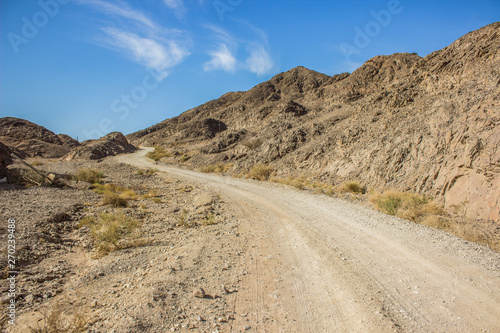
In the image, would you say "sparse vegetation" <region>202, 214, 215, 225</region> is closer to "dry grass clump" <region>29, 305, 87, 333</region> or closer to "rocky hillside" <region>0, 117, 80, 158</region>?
"dry grass clump" <region>29, 305, 87, 333</region>

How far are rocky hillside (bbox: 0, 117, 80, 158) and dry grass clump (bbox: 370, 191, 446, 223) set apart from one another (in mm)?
50213

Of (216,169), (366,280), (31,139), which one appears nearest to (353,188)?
(366,280)

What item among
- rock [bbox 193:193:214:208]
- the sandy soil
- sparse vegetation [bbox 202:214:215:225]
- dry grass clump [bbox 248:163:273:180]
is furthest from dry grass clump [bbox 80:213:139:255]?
dry grass clump [bbox 248:163:273:180]

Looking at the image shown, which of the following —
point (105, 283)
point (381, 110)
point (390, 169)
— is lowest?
point (105, 283)

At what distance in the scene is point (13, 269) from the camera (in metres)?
5.77

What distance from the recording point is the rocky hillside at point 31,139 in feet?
142

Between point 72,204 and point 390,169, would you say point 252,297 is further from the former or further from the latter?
point 390,169

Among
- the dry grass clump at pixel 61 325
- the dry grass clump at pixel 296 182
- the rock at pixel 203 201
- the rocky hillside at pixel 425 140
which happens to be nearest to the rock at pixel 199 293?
the dry grass clump at pixel 61 325

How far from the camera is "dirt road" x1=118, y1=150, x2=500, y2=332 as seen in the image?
3.76 m

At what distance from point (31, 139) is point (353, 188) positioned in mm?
55323

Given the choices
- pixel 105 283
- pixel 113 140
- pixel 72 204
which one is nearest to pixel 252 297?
pixel 105 283

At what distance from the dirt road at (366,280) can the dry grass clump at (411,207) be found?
82 centimetres

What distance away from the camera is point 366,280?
16.3 ft

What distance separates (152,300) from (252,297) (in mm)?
1617
